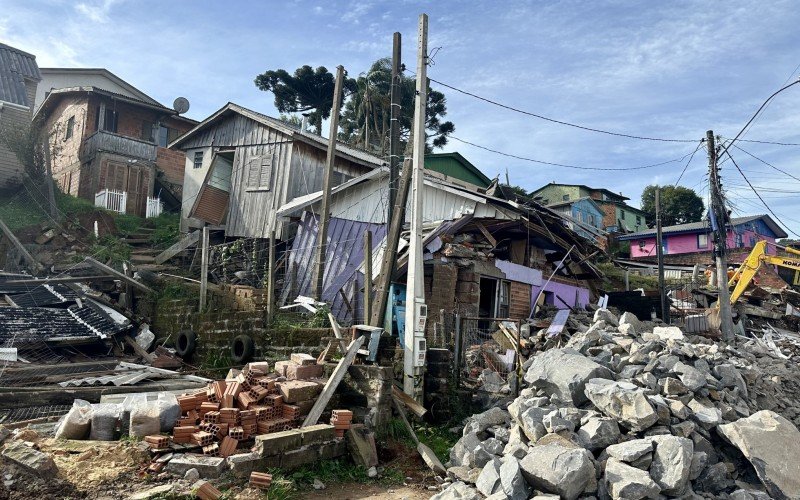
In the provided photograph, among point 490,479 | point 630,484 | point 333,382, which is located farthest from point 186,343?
point 630,484

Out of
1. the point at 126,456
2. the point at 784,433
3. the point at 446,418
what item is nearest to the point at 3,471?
the point at 126,456

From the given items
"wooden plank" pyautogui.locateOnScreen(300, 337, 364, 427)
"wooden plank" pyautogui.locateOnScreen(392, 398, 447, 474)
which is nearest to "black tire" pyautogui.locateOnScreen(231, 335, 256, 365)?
"wooden plank" pyautogui.locateOnScreen(300, 337, 364, 427)

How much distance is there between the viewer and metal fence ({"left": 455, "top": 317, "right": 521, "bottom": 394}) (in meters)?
9.97

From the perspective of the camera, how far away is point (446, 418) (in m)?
9.11

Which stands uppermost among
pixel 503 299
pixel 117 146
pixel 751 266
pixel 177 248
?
pixel 117 146

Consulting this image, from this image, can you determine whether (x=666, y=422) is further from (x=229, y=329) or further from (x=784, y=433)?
(x=229, y=329)

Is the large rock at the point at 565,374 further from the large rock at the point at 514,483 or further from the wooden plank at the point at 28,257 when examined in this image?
the wooden plank at the point at 28,257

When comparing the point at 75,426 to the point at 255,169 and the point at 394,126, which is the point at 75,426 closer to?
the point at 394,126

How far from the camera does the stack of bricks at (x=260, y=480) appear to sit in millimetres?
5984

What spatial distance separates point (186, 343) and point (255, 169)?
28.2ft

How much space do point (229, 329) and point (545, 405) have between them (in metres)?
7.13

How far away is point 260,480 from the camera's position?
236 inches

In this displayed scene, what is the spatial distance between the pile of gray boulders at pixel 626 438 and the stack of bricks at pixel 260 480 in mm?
1960

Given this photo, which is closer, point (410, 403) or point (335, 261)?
point (410, 403)
